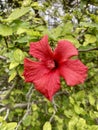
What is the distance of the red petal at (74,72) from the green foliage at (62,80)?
0.63 ft

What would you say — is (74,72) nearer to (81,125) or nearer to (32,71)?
(32,71)

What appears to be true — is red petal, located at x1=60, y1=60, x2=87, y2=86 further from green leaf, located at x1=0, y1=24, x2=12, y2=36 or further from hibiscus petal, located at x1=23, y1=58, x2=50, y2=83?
green leaf, located at x1=0, y1=24, x2=12, y2=36

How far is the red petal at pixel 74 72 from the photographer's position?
1044 millimetres

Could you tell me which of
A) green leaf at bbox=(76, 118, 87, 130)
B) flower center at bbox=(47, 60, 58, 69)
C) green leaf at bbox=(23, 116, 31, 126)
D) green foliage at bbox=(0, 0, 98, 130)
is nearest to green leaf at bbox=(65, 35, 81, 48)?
green foliage at bbox=(0, 0, 98, 130)

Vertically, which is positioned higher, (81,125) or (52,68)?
(52,68)

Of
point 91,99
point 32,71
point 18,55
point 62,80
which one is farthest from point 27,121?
point 32,71

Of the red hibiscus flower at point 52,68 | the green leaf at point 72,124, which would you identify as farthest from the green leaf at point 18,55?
the green leaf at point 72,124

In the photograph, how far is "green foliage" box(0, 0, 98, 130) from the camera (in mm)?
1271

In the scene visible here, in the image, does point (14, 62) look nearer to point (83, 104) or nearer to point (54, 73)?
point (54, 73)

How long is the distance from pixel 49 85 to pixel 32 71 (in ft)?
0.28

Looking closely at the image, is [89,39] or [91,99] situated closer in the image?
[89,39]

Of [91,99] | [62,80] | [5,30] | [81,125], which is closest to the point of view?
[5,30]

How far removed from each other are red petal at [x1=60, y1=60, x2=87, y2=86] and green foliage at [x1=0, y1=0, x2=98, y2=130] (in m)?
0.19

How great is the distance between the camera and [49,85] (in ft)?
3.56
